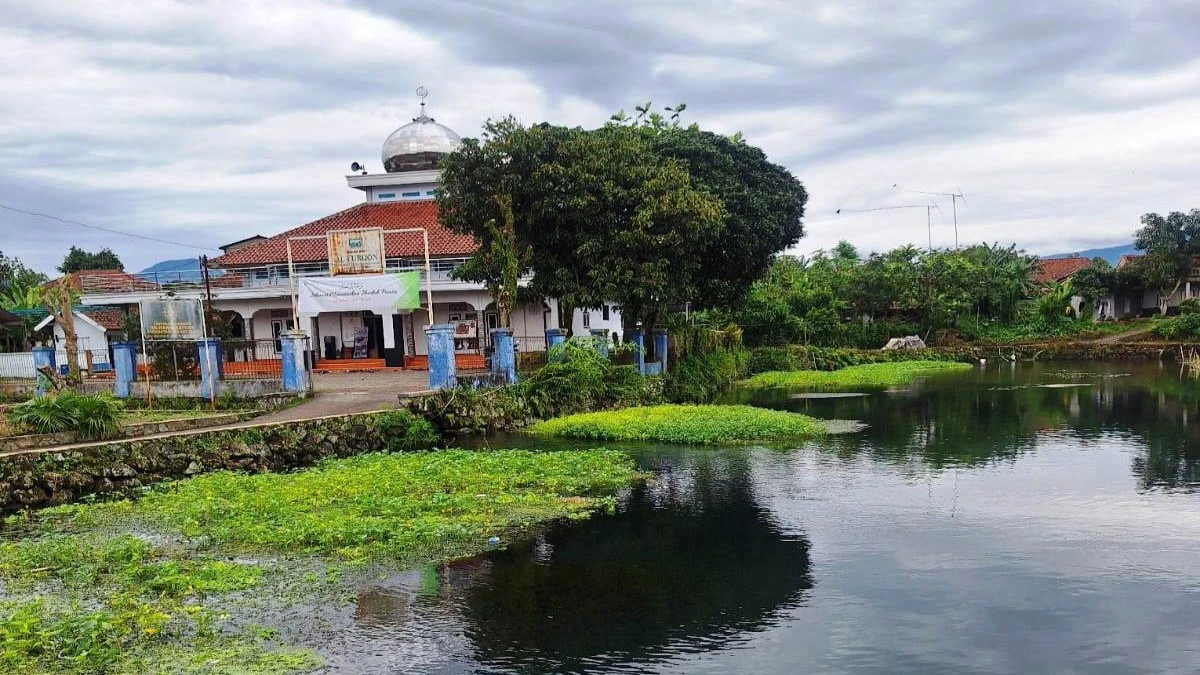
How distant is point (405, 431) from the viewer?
21.0 meters

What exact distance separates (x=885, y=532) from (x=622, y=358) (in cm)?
1785

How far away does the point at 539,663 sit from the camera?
28.4 feet

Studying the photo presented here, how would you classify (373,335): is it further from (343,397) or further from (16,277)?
(16,277)

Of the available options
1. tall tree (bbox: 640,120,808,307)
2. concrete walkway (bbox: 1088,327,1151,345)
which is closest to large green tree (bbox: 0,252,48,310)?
tall tree (bbox: 640,120,808,307)

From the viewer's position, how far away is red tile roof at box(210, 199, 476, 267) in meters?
34.3

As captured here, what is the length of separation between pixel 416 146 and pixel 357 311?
978cm

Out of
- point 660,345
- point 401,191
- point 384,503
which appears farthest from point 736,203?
point 384,503

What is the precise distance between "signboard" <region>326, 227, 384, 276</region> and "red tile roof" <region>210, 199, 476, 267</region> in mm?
7822

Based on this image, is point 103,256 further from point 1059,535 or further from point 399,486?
point 1059,535

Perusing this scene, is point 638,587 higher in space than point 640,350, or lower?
lower

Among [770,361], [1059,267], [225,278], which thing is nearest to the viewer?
[225,278]

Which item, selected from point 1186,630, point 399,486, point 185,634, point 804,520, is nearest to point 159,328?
point 399,486

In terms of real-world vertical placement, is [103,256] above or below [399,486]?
above

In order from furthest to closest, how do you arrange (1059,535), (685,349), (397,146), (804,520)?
(397,146) → (685,349) → (804,520) → (1059,535)
